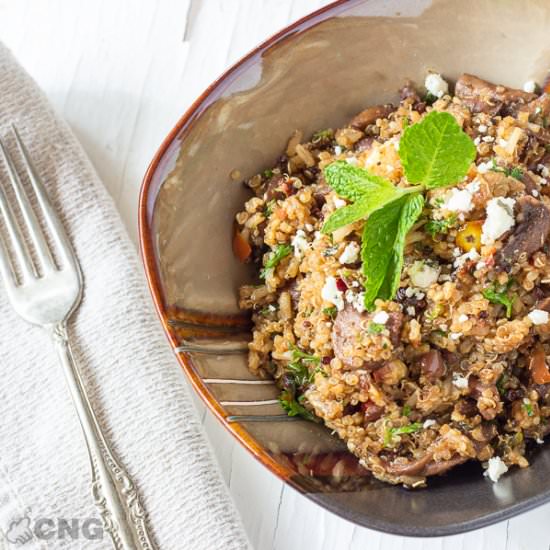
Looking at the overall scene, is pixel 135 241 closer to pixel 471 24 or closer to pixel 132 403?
pixel 132 403

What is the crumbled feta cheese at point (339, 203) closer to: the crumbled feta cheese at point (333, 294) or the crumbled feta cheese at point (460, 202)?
the crumbled feta cheese at point (333, 294)

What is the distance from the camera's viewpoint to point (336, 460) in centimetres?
288

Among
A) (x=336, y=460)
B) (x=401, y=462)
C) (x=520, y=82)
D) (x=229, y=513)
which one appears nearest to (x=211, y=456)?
(x=229, y=513)

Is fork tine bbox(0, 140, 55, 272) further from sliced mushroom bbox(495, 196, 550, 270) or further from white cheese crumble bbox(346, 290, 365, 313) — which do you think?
sliced mushroom bbox(495, 196, 550, 270)

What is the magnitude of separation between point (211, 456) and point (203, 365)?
26.8 inches

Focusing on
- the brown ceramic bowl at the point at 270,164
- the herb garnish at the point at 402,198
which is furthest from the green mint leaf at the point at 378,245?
the brown ceramic bowl at the point at 270,164

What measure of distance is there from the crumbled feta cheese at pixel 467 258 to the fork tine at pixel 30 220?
5.78 feet

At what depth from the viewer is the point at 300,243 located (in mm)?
2885

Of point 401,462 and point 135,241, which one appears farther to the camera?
point 135,241

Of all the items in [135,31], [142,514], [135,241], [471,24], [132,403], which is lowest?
[142,514]

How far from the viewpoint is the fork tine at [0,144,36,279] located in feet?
11.1

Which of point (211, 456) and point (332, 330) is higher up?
point (332, 330)

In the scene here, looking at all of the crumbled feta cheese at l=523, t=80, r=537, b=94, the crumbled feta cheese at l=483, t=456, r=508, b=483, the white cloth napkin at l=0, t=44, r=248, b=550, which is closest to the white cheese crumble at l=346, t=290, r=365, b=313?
the crumbled feta cheese at l=483, t=456, r=508, b=483

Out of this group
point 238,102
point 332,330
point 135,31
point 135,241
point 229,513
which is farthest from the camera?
point 135,31
